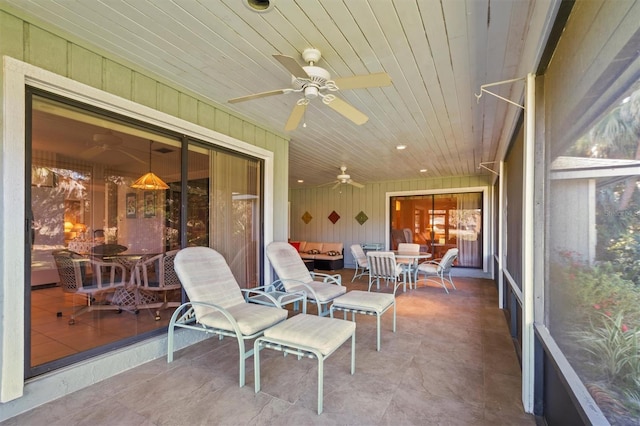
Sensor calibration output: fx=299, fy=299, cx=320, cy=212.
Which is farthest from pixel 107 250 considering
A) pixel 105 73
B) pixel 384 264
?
pixel 384 264

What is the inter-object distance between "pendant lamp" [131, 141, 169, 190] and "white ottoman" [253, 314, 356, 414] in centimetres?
194

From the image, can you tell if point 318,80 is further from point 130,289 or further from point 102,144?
point 130,289

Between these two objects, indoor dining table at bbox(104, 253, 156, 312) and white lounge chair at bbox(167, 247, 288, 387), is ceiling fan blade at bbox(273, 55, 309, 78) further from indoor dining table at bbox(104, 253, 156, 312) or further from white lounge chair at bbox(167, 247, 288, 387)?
indoor dining table at bbox(104, 253, 156, 312)

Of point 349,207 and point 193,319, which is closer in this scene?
point 193,319

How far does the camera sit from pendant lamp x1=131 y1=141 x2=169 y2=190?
10.0ft

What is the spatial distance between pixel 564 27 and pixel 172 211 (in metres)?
3.44

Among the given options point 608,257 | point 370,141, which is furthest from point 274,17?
point 370,141

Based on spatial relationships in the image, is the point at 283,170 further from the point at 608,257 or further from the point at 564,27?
the point at 608,257

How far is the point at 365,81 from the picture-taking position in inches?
84.5

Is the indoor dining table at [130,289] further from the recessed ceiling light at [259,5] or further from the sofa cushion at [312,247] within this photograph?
the sofa cushion at [312,247]

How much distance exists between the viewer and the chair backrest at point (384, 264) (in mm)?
5500

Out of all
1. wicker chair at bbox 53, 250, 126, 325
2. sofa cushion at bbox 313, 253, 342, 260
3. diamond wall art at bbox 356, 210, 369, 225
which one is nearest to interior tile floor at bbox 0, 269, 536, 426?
wicker chair at bbox 53, 250, 126, 325

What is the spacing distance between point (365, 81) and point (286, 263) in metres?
2.71

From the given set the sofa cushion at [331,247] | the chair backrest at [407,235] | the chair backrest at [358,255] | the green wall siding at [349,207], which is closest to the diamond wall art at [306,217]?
the green wall siding at [349,207]
